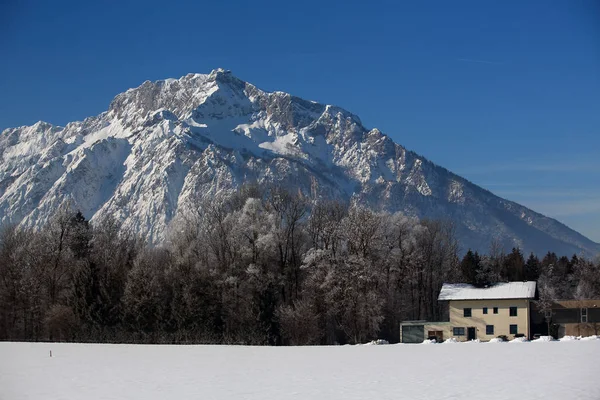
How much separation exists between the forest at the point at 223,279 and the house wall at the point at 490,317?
13.6ft

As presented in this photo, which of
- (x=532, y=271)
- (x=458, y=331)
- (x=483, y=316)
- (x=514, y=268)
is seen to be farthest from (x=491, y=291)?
(x=514, y=268)

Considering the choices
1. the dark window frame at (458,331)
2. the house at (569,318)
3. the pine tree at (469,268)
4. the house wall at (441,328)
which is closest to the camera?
the house wall at (441,328)

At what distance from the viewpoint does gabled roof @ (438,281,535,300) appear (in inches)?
2817

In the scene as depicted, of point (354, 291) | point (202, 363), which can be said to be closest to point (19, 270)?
point (354, 291)

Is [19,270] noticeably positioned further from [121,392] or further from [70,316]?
[121,392]

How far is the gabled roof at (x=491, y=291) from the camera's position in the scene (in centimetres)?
7156

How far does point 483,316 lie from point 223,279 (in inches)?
952

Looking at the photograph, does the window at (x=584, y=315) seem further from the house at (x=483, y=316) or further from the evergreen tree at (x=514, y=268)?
the evergreen tree at (x=514, y=268)

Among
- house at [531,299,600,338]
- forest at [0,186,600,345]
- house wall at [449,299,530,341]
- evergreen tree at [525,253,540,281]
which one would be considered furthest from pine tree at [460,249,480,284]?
evergreen tree at [525,253,540,281]

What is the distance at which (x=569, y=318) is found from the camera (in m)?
72.5

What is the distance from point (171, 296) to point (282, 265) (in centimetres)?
1049

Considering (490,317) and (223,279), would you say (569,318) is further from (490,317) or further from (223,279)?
(223,279)

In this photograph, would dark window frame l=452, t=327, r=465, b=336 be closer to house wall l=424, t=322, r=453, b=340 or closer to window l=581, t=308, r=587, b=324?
Answer: house wall l=424, t=322, r=453, b=340

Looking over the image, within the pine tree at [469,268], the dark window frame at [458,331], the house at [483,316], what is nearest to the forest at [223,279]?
the pine tree at [469,268]
